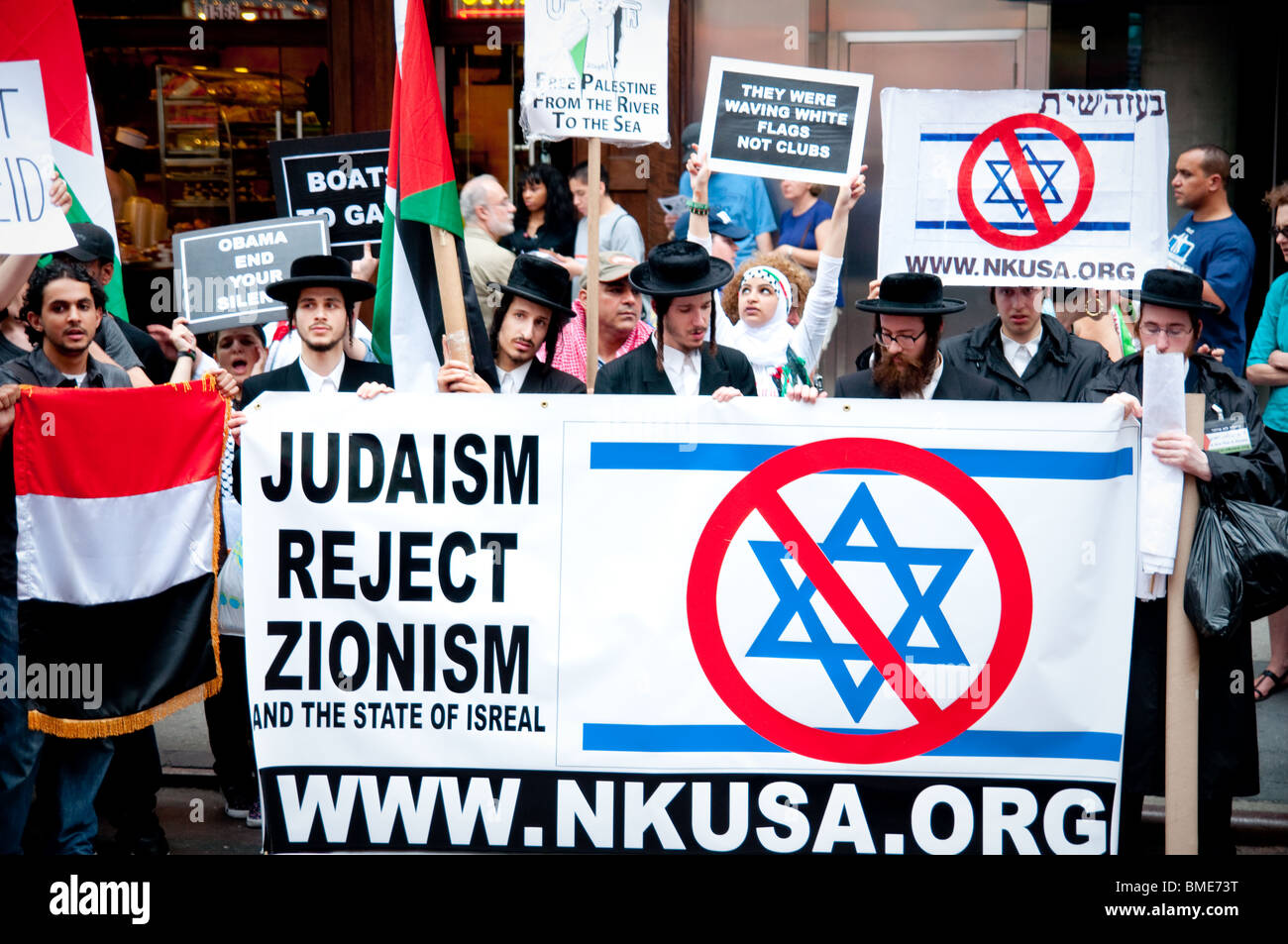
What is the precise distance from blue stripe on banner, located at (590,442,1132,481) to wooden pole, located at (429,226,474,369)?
63 centimetres

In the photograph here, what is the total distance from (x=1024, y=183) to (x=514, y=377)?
214 centimetres

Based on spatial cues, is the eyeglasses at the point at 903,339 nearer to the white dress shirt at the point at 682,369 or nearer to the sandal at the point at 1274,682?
the white dress shirt at the point at 682,369

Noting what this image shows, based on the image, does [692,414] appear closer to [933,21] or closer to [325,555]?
[325,555]

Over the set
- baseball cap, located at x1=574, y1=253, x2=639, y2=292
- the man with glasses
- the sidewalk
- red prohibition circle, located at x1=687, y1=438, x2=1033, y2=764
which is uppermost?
the man with glasses

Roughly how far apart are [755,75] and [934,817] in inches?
127

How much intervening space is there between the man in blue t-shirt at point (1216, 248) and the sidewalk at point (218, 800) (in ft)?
6.07

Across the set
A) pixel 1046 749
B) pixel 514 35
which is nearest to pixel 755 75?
pixel 1046 749

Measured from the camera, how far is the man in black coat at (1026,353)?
592 centimetres

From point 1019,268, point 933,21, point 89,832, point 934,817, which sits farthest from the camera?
point 933,21

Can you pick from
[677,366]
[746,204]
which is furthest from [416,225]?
[746,204]

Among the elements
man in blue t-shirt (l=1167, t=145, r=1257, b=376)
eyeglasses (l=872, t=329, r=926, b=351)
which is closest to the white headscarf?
eyeglasses (l=872, t=329, r=926, b=351)

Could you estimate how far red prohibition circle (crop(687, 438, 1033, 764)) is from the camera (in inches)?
173

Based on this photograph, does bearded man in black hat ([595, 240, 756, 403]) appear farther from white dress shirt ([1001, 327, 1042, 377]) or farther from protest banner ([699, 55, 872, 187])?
white dress shirt ([1001, 327, 1042, 377])

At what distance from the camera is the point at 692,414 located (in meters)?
4.52
